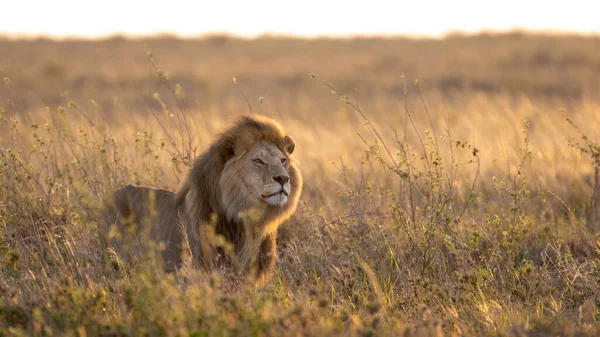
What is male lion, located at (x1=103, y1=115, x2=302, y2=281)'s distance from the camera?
200 inches

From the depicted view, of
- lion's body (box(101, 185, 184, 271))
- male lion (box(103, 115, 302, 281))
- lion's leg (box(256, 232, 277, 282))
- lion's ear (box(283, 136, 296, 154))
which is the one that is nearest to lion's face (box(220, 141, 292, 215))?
male lion (box(103, 115, 302, 281))

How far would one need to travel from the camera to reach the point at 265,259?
5.38 m

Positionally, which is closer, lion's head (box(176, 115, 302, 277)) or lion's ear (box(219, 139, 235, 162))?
lion's head (box(176, 115, 302, 277))

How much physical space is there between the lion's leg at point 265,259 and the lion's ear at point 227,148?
0.58 meters

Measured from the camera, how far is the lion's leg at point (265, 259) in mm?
5348

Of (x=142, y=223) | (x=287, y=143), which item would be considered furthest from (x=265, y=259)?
(x=142, y=223)

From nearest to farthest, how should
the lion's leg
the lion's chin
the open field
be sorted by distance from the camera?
1. the open field
2. the lion's chin
3. the lion's leg

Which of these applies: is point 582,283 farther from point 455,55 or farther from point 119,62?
point 119,62

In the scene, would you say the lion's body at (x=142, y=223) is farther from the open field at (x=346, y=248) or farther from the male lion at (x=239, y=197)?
the open field at (x=346, y=248)

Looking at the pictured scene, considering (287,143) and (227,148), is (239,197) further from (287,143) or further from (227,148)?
(287,143)

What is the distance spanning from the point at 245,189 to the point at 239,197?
0.06 metres

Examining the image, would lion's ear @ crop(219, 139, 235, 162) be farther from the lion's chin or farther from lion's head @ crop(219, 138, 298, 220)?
the lion's chin

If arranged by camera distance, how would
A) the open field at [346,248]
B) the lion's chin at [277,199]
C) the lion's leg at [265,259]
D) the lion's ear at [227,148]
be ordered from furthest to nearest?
the lion's leg at [265,259] → the lion's ear at [227,148] → the lion's chin at [277,199] → the open field at [346,248]

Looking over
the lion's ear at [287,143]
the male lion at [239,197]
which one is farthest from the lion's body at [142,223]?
the lion's ear at [287,143]
